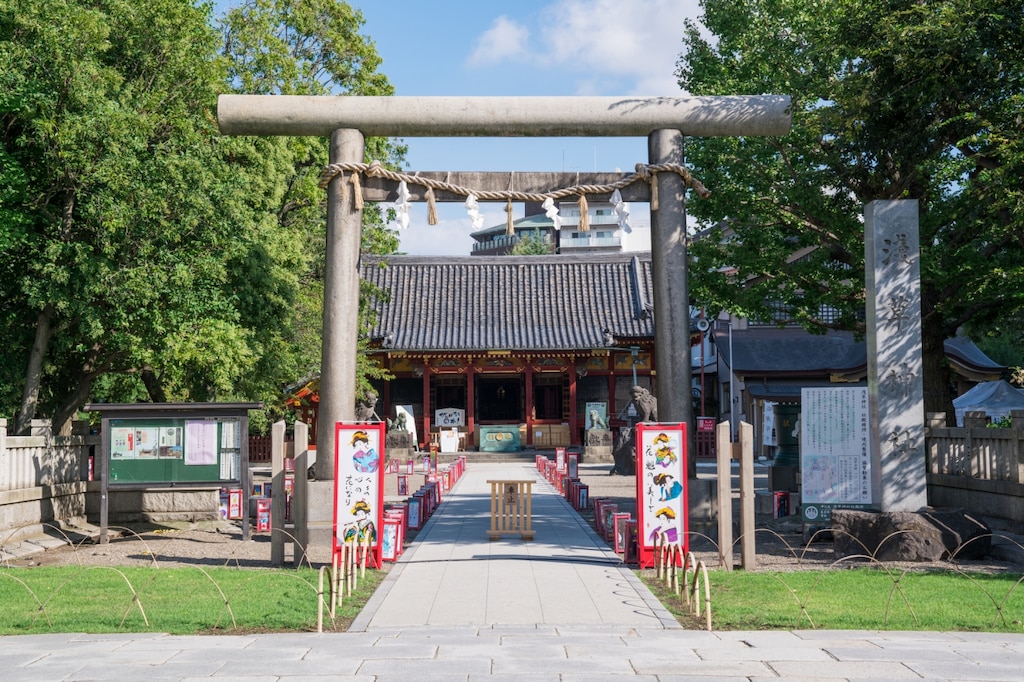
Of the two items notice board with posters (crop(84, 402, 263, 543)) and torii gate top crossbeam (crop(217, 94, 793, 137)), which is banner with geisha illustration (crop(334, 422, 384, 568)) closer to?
notice board with posters (crop(84, 402, 263, 543))

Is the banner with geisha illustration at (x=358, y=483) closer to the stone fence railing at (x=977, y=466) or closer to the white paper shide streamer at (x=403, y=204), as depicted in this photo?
the white paper shide streamer at (x=403, y=204)

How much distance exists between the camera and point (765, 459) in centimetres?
3534

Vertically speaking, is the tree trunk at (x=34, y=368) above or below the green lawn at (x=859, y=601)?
above

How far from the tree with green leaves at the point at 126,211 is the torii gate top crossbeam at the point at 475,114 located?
3120mm

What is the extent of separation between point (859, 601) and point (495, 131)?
7178 millimetres

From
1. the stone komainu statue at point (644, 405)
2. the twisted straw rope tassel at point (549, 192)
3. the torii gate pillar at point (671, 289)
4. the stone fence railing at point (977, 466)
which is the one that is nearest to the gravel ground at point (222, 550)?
the stone fence railing at point (977, 466)

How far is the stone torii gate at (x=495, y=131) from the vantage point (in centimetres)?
1219

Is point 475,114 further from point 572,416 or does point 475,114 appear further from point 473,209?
point 572,416

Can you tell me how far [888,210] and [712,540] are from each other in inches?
195

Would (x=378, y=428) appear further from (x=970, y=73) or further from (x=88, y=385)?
(x=970, y=73)

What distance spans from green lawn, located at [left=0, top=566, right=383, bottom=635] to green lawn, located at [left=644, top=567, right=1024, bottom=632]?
348 cm

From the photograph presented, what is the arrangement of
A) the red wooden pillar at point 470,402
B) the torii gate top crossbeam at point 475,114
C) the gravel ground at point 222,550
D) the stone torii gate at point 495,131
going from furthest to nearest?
the red wooden pillar at point 470,402, the torii gate top crossbeam at point 475,114, the stone torii gate at point 495,131, the gravel ground at point 222,550

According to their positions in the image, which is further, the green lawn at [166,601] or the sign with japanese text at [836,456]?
the sign with japanese text at [836,456]

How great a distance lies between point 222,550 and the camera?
520 inches
